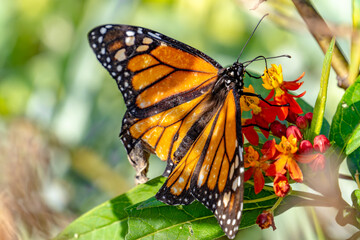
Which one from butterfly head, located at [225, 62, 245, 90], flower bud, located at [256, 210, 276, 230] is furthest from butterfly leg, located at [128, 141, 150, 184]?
flower bud, located at [256, 210, 276, 230]

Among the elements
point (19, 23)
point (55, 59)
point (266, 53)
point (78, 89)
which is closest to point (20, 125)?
point (78, 89)

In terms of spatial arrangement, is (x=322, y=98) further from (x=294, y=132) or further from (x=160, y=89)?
(x=160, y=89)

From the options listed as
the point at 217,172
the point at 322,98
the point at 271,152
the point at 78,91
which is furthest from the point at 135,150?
the point at 78,91

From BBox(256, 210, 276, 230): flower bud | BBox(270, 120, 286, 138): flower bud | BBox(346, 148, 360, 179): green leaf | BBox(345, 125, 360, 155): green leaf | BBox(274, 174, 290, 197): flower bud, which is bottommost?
BBox(256, 210, 276, 230): flower bud

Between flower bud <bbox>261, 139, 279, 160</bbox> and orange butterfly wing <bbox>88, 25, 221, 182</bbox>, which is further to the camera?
orange butterfly wing <bbox>88, 25, 221, 182</bbox>

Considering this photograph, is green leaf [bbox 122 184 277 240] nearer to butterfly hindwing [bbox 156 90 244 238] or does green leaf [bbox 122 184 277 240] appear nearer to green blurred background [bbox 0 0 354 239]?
→ butterfly hindwing [bbox 156 90 244 238]

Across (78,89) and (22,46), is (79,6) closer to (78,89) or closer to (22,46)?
(22,46)

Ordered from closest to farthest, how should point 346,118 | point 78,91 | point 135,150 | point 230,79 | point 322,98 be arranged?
point 322,98 → point 346,118 → point 230,79 → point 135,150 → point 78,91

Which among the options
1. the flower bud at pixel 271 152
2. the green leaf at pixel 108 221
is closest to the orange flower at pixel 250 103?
the flower bud at pixel 271 152
